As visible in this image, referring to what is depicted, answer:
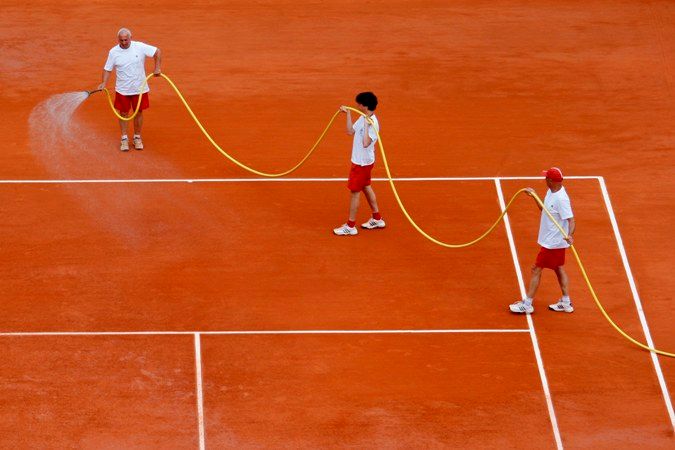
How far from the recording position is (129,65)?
2031 cm

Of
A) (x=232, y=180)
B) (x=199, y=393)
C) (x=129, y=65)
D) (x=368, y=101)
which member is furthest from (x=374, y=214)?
(x=129, y=65)

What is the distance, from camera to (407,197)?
1978 cm

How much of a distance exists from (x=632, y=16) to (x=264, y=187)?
9.10 m

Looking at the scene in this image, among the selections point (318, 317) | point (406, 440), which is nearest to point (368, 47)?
point (318, 317)

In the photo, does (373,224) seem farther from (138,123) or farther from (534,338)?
(138,123)

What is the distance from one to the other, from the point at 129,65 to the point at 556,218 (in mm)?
7167

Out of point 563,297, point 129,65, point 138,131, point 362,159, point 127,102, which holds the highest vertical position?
point 129,65

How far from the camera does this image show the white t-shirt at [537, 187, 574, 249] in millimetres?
16609

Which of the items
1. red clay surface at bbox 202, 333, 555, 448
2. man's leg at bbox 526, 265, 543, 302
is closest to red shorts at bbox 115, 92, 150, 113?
red clay surface at bbox 202, 333, 555, 448

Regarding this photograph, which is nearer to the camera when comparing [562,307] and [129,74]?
[562,307]

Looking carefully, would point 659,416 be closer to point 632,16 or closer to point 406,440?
point 406,440

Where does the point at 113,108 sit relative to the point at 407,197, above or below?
above

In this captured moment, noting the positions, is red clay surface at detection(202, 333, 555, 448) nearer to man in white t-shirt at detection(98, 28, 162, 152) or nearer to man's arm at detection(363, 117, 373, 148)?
man's arm at detection(363, 117, 373, 148)

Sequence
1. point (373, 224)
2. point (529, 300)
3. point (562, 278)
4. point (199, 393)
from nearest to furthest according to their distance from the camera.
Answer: point (199, 393)
point (562, 278)
point (529, 300)
point (373, 224)
